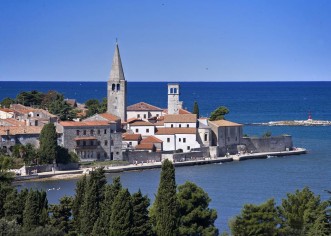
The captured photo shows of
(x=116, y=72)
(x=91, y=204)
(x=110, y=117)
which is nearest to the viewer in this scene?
(x=91, y=204)


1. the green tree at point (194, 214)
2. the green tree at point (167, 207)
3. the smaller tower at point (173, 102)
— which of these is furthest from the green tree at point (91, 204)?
the smaller tower at point (173, 102)

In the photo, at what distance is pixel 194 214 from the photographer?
91.8 ft

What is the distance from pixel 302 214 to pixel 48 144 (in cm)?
2245

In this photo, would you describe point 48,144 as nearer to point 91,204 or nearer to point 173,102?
point 173,102

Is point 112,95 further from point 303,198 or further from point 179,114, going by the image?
point 303,198

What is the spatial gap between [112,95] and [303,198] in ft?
112

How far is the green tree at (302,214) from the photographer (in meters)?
26.6

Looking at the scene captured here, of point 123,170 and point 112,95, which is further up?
point 112,95

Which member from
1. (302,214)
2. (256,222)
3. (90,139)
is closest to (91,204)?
(256,222)

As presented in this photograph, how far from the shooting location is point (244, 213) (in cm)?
2698

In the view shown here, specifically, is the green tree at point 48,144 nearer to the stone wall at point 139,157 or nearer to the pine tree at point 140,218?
the stone wall at point 139,157

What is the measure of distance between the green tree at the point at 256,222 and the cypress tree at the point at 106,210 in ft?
11.8

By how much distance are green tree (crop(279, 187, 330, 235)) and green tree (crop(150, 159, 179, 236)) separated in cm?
310

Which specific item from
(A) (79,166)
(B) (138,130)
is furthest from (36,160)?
(B) (138,130)
